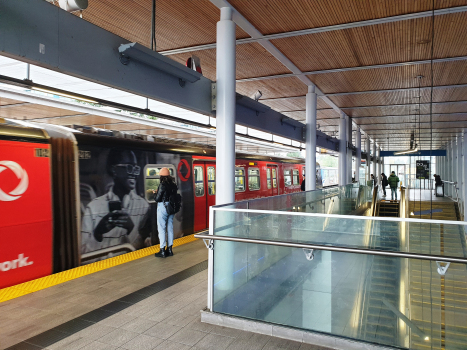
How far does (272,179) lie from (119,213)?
27.8 feet

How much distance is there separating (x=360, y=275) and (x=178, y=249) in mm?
5022

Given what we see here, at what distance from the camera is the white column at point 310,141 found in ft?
30.0

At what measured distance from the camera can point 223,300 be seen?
13.7 ft

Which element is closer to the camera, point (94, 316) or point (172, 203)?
point (94, 316)

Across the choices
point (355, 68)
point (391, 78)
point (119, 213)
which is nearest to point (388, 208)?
point (391, 78)

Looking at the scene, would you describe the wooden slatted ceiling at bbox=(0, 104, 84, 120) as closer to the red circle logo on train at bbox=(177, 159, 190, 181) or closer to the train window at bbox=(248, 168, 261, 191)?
the red circle logo on train at bbox=(177, 159, 190, 181)

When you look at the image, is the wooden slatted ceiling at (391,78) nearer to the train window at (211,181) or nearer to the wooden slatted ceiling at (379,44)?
the wooden slatted ceiling at (379,44)

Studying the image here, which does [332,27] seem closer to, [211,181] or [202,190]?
[202,190]

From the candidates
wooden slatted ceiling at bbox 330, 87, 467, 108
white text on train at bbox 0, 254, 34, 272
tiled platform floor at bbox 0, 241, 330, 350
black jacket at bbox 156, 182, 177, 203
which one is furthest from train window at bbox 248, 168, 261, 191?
white text on train at bbox 0, 254, 34, 272

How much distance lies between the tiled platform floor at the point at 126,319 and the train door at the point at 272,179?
8.48m

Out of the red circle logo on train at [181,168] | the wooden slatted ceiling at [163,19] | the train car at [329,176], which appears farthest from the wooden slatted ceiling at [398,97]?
the train car at [329,176]

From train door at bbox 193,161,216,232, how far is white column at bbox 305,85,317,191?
2734 mm

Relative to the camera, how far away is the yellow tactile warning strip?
15.9 ft

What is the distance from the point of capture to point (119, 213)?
22.7ft
